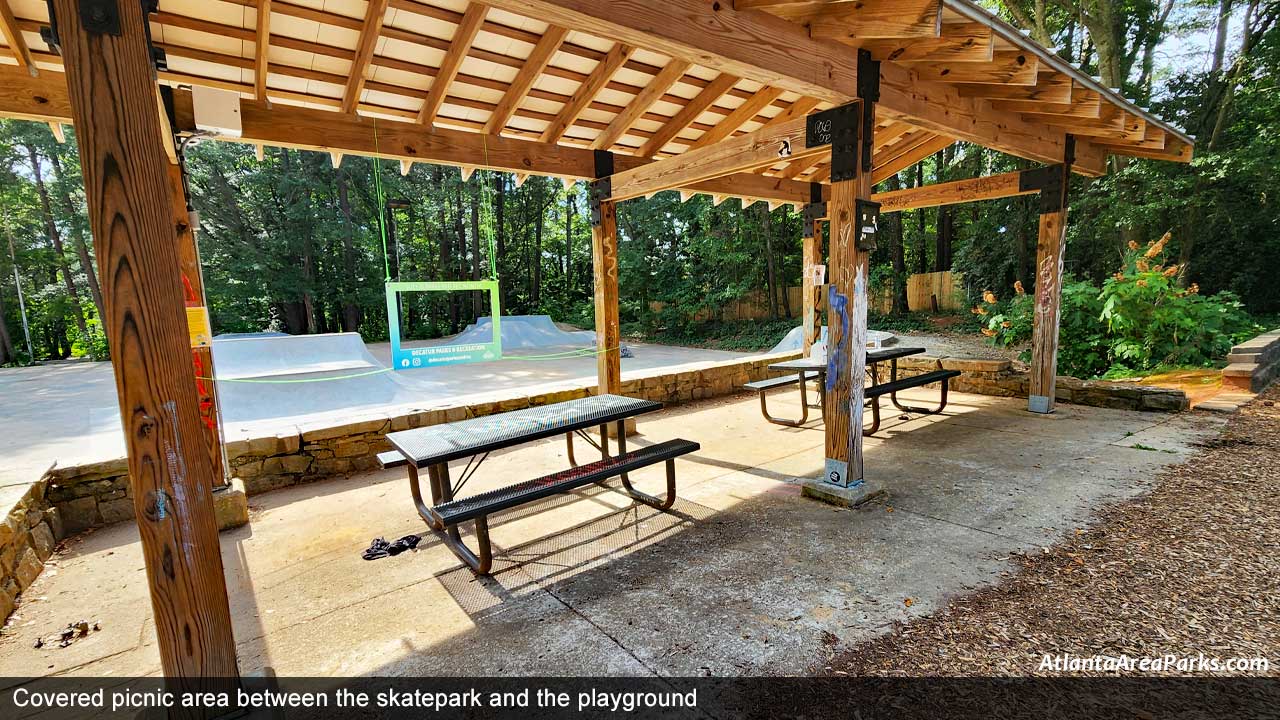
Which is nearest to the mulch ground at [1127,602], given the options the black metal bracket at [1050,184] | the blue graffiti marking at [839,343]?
the blue graffiti marking at [839,343]

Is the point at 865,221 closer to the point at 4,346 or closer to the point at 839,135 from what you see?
the point at 839,135

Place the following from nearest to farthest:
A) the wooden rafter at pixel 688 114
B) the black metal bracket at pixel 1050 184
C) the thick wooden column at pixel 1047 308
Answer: the wooden rafter at pixel 688 114 → the black metal bracket at pixel 1050 184 → the thick wooden column at pixel 1047 308

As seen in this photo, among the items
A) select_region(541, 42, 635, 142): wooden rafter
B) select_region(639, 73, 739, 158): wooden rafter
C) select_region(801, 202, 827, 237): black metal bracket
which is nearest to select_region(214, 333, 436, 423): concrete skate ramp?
select_region(541, 42, 635, 142): wooden rafter

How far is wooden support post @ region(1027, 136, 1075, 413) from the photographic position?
5.39 metres

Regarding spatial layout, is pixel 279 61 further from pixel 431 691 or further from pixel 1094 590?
pixel 1094 590

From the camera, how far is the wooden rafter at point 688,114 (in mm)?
4254

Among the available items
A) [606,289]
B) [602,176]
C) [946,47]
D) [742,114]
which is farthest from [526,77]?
[946,47]

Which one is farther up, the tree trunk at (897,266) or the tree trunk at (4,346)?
the tree trunk at (897,266)

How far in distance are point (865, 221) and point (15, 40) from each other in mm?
4703

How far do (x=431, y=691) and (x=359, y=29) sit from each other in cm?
362

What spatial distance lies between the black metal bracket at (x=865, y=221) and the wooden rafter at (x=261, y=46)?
356 cm

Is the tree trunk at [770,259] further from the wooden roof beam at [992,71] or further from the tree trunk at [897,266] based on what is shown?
the wooden roof beam at [992,71]

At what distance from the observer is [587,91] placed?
404 centimetres

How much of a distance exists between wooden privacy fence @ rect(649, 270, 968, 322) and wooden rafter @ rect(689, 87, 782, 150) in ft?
42.0
